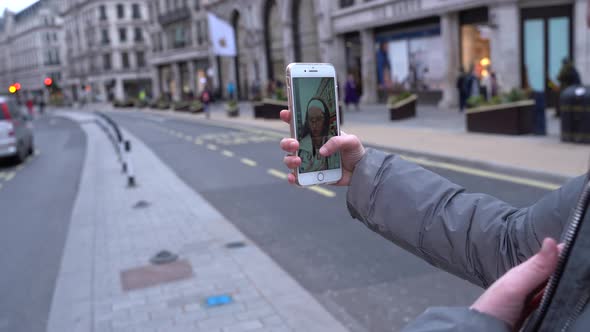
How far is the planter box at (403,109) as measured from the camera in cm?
2108

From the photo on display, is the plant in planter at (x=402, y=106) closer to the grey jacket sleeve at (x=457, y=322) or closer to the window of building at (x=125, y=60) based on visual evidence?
the grey jacket sleeve at (x=457, y=322)

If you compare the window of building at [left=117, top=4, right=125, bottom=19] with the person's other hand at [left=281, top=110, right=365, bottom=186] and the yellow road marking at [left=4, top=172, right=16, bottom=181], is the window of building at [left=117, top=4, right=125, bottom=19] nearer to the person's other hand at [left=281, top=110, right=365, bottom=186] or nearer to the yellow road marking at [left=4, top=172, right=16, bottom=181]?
the yellow road marking at [left=4, top=172, right=16, bottom=181]

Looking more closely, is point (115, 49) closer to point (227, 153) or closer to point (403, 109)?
point (403, 109)

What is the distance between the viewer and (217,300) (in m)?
4.85

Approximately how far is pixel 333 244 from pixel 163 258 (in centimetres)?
194

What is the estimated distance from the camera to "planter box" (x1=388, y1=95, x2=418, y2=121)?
69.2 ft

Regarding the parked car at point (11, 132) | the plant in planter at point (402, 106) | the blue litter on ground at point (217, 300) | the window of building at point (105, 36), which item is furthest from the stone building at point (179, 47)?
the blue litter on ground at point (217, 300)

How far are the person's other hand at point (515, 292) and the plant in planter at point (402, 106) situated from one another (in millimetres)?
20290

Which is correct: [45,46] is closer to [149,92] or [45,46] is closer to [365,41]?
[365,41]

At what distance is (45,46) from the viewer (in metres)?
11.3

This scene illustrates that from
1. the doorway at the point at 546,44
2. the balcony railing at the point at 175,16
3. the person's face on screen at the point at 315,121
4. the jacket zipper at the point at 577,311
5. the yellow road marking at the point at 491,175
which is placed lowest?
the yellow road marking at the point at 491,175

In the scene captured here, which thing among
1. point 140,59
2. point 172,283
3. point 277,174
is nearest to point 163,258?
point 172,283

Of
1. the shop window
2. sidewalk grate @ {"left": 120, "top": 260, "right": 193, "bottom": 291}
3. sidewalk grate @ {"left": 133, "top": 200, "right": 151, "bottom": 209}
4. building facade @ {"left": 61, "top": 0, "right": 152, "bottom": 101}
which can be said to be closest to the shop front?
the shop window

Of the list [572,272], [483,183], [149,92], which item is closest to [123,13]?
[149,92]
